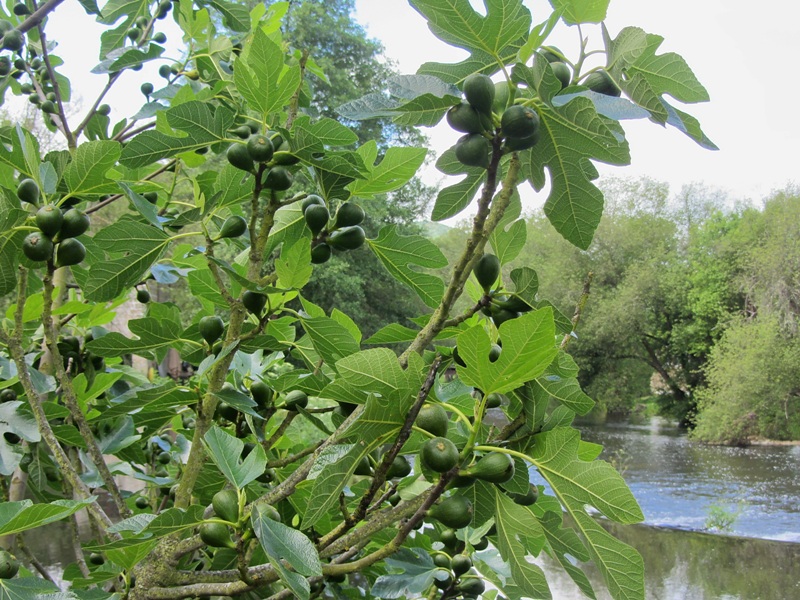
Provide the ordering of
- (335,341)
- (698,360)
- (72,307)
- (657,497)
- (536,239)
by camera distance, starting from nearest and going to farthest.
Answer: (335,341)
(72,307)
(657,497)
(698,360)
(536,239)

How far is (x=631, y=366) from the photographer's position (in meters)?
20.1

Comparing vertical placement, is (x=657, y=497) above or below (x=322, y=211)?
below

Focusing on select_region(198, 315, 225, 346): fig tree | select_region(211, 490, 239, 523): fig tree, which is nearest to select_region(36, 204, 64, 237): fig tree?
select_region(198, 315, 225, 346): fig tree

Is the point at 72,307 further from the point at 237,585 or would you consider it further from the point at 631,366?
the point at 631,366

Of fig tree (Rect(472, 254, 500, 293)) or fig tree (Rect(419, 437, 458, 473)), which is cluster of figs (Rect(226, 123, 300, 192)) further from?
fig tree (Rect(419, 437, 458, 473))

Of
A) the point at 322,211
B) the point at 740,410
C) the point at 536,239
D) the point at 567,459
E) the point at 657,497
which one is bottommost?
the point at 657,497

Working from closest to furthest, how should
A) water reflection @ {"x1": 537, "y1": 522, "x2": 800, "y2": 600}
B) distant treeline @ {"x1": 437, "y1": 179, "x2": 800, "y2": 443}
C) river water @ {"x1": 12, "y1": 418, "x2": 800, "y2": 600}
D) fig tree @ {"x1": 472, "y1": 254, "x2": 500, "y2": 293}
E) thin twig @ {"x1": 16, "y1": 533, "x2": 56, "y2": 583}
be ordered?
fig tree @ {"x1": 472, "y1": 254, "x2": 500, "y2": 293} → thin twig @ {"x1": 16, "y1": 533, "x2": 56, "y2": 583} → water reflection @ {"x1": 537, "y1": 522, "x2": 800, "y2": 600} → river water @ {"x1": 12, "y1": 418, "x2": 800, "y2": 600} → distant treeline @ {"x1": 437, "y1": 179, "x2": 800, "y2": 443}

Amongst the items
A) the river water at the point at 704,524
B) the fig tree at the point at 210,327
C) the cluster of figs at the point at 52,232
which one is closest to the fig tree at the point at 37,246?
the cluster of figs at the point at 52,232

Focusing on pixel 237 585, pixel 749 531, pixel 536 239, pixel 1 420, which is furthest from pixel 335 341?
pixel 536 239

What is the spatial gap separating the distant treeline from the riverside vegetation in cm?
1421

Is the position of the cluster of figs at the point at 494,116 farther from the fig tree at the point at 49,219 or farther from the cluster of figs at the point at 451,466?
the fig tree at the point at 49,219

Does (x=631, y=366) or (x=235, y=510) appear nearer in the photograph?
(x=235, y=510)

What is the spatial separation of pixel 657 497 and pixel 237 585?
894 centimetres

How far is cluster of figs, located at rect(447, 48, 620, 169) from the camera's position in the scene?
0.56 meters
